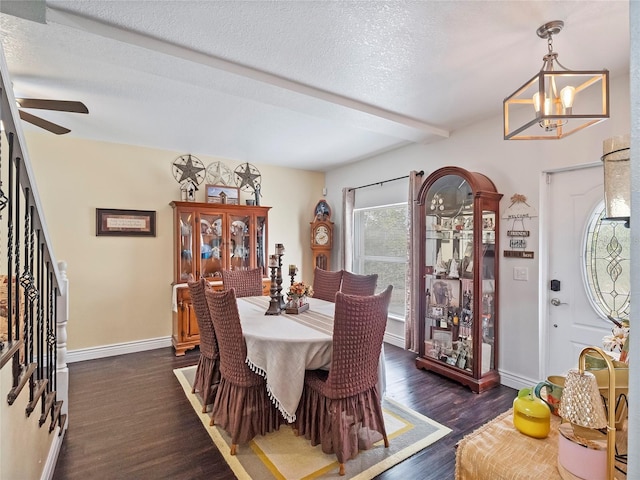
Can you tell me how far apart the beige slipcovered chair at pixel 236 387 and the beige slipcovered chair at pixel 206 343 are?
0.29 m

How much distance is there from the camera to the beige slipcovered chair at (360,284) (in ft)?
Result: 10.5

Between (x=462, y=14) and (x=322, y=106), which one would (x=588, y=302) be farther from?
(x=322, y=106)

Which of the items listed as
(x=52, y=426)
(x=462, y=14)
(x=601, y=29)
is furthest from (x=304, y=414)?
(x=601, y=29)

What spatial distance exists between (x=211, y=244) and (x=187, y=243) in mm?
306

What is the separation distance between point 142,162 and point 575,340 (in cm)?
500

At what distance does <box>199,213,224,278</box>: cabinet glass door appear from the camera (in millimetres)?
4398

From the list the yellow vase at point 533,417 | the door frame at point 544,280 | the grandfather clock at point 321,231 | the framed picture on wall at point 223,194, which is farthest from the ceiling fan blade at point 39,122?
the door frame at point 544,280

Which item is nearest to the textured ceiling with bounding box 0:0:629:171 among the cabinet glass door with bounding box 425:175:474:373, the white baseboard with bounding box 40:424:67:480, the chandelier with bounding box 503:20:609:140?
the chandelier with bounding box 503:20:609:140

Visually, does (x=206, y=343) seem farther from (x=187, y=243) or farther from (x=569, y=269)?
(x=569, y=269)

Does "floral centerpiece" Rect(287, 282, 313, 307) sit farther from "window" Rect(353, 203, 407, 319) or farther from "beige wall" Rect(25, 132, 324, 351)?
"beige wall" Rect(25, 132, 324, 351)

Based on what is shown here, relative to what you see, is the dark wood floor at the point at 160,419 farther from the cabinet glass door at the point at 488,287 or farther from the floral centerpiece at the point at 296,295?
the floral centerpiece at the point at 296,295

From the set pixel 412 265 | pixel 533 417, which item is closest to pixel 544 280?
pixel 412 265

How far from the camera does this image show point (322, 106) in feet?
9.21

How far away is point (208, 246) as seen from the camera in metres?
4.45
